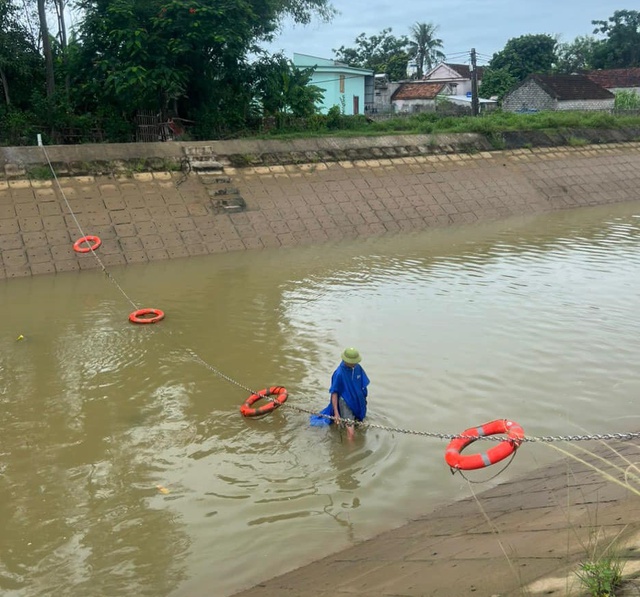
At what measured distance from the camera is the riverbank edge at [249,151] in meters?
16.6

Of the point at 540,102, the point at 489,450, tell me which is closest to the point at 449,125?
the point at 489,450

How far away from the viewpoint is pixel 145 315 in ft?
35.9

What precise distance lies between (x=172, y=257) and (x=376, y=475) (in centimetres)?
1057

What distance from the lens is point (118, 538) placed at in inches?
197

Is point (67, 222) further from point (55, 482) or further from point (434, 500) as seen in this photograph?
point (434, 500)

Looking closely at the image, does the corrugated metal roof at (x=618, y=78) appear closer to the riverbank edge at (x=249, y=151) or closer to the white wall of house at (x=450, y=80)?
the white wall of house at (x=450, y=80)

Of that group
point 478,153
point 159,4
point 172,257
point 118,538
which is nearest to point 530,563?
point 118,538

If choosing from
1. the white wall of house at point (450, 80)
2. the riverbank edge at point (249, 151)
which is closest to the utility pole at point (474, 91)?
the riverbank edge at point (249, 151)

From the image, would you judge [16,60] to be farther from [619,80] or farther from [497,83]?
[619,80]

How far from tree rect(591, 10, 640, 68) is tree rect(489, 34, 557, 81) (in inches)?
382

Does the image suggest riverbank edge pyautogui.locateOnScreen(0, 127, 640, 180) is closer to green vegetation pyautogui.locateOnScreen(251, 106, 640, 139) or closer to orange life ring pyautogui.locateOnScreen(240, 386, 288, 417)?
green vegetation pyautogui.locateOnScreen(251, 106, 640, 139)

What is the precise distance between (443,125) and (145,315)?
56.7ft

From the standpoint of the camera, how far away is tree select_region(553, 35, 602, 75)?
63062 mm

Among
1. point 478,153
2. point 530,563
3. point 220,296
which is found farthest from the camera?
point 478,153
